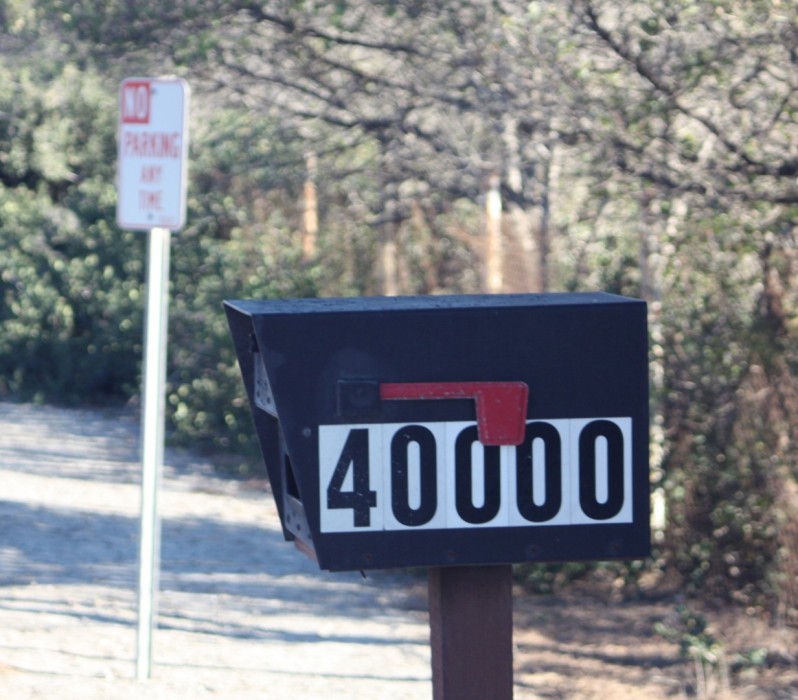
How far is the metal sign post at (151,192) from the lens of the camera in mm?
5785

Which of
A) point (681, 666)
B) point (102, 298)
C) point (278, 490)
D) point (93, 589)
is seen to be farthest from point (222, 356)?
point (278, 490)

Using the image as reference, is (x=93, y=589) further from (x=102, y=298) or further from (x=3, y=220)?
(x=3, y=220)

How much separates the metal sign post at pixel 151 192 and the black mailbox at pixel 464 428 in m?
3.49

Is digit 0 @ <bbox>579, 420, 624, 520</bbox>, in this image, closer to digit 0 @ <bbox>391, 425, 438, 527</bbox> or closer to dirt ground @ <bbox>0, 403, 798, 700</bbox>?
digit 0 @ <bbox>391, 425, 438, 527</bbox>

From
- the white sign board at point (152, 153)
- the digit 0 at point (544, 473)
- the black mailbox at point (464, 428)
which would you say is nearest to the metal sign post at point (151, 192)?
the white sign board at point (152, 153)

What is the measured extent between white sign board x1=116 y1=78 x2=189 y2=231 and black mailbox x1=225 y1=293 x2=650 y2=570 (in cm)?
352

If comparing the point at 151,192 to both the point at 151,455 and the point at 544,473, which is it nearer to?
the point at 151,455

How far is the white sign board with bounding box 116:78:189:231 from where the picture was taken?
229 inches

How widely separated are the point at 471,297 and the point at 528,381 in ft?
1.25

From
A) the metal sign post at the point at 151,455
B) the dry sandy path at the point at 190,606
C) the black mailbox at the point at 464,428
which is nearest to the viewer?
the black mailbox at the point at 464,428

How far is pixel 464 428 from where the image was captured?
240 cm

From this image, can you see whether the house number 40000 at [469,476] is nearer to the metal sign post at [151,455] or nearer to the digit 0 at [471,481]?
the digit 0 at [471,481]

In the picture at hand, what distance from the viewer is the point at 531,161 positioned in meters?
9.27

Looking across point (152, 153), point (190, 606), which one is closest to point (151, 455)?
point (152, 153)
